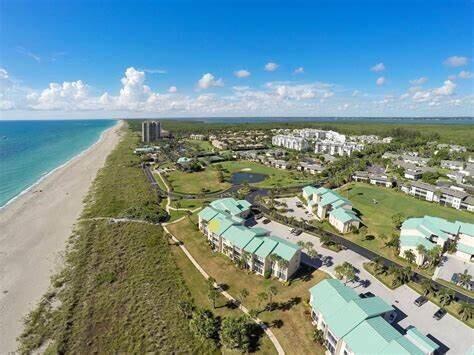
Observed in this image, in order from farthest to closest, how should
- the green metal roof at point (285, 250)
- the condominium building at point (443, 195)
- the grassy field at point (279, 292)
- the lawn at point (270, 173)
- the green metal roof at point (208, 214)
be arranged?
the lawn at point (270, 173) < the condominium building at point (443, 195) < the green metal roof at point (208, 214) < the green metal roof at point (285, 250) < the grassy field at point (279, 292)

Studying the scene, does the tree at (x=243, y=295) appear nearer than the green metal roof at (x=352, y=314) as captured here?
No

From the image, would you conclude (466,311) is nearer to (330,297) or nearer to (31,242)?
(330,297)

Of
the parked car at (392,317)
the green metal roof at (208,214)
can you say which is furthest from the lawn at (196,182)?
the parked car at (392,317)

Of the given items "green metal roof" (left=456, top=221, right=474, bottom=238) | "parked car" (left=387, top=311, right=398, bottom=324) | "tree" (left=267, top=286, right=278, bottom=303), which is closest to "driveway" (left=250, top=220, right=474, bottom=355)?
A: "parked car" (left=387, top=311, right=398, bottom=324)

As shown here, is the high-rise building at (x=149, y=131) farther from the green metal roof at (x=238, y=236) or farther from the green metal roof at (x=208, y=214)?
the green metal roof at (x=238, y=236)

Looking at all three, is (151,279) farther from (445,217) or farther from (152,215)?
(445,217)

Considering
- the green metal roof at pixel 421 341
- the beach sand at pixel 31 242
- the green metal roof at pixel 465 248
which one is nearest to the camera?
the green metal roof at pixel 421 341

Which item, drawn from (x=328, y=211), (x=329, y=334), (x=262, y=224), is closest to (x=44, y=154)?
(x=262, y=224)
